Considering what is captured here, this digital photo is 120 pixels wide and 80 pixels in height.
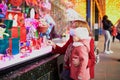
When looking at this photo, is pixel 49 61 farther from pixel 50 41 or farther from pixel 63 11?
pixel 63 11

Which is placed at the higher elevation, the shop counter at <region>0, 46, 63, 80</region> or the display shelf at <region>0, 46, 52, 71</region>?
the display shelf at <region>0, 46, 52, 71</region>

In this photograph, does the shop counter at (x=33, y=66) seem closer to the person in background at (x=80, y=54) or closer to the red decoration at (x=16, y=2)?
the person in background at (x=80, y=54)

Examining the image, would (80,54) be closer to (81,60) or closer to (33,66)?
(81,60)

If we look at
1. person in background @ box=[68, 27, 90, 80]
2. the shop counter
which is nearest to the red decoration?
the shop counter

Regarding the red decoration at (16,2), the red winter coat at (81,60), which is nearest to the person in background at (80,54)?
the red winter coat at (81,60)

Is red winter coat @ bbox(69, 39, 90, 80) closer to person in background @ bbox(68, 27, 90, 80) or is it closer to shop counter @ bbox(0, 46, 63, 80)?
person in background @ bbox(68, 27, 90, 80)

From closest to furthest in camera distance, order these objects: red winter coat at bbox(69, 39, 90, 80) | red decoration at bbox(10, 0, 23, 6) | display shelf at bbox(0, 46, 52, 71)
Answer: display shelf at bbox(0, 46, 52, 71)
red decoration at bbox(10, 0, 23, 6)
red winter coat at bbox(69, 39, 90, 80)

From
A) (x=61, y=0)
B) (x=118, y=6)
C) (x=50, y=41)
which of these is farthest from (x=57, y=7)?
(x=118, y=6)

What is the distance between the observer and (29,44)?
4.05 metres

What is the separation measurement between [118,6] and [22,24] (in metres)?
23.7

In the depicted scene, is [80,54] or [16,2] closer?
[16,2]

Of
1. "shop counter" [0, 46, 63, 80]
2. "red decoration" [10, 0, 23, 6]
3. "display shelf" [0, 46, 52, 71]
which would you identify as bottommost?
"shop counter" [0, 46, 63, 80]

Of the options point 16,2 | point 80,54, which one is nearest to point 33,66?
point 80,54

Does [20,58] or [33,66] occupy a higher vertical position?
[20,58]
